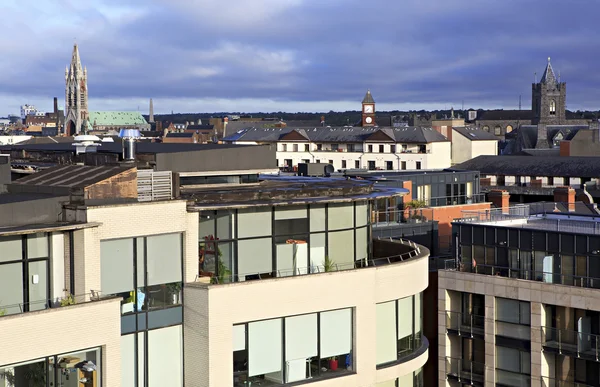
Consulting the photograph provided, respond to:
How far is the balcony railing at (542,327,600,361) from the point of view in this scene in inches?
1479

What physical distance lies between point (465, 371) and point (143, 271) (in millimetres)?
20735

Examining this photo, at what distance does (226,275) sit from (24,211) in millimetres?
6200

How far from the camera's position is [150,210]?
2577cm

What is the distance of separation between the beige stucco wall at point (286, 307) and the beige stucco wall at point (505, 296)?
9.61m

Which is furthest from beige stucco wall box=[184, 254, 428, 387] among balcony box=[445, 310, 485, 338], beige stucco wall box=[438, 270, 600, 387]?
balcony box=[445, 310, 485, 338]

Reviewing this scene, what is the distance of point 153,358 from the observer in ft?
85.3

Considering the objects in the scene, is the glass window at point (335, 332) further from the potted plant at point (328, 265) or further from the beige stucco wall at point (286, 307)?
the potted plant at point (328, 265)

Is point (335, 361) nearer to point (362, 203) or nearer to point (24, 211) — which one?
point (362, 203)

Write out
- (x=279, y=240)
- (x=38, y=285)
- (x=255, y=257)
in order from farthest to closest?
(x=279, y=240), (x=255, y=257), (x=38, y=285)

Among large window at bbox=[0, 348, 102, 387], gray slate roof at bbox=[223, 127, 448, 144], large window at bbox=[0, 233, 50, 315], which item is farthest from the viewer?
gray slate roof at bbox=[223, 127, 448, 144]

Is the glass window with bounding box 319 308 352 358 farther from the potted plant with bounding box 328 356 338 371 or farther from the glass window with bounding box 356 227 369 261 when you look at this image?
the glass window with bounding box 356 227 369 261

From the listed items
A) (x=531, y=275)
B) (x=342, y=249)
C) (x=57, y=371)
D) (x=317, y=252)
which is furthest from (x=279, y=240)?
(x=531, y=275)

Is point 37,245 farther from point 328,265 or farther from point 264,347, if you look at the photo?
point 328,265

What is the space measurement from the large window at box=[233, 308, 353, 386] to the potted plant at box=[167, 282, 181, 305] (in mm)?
1805
